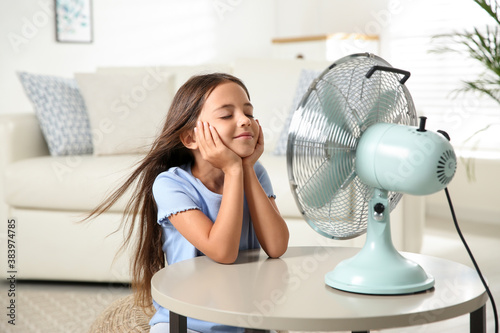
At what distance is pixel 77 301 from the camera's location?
8.26 ft

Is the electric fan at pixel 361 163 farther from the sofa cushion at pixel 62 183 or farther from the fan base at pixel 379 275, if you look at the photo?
the sofa cushion at pixel 62 183

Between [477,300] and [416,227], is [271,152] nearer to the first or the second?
[416,227]

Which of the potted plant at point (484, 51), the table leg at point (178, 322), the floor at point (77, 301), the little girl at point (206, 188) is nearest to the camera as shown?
the table leg at point (178, 322)

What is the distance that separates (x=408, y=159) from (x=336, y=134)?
13 centimetres

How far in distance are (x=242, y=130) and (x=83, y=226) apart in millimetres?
1669

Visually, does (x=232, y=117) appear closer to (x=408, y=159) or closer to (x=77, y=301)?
(x=408, y=159)

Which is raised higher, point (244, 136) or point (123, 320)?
point (244, 136)

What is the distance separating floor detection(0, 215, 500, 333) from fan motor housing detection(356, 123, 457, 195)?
138 centimetres

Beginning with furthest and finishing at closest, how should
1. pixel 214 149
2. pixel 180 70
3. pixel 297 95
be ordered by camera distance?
pixel 180 70, pixel 297 95, pixel 214 149

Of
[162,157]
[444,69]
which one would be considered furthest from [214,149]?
[444,69]

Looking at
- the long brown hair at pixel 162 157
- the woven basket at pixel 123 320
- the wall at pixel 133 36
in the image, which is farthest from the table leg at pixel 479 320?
the wall at pixel 133 36

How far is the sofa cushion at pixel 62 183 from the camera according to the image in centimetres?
262

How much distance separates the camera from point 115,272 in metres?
2.67

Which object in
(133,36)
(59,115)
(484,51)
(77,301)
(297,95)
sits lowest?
(77,301)
